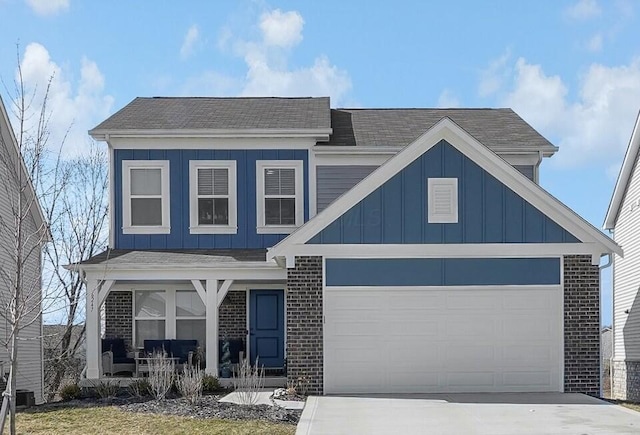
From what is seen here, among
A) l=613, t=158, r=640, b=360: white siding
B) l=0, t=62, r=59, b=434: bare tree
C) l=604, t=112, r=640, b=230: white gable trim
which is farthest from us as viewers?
l=613, t=158, r=640, b=360: white siding

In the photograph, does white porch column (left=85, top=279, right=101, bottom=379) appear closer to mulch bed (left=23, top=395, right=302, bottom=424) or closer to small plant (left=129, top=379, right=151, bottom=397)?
small plant (left=129, top=379, right=151, bottom=397)

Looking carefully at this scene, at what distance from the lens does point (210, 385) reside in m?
17.9

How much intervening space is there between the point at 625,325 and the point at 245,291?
36.7 feet

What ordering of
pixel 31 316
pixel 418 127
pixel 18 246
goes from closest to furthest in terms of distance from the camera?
pixel 18 246, pixel 31 316, pixel 418 127

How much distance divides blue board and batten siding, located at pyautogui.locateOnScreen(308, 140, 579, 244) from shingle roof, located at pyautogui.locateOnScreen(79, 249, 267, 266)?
323 cm

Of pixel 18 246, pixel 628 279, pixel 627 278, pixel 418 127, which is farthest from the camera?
pixel 627 278

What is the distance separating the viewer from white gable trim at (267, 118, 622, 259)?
55.6 ft

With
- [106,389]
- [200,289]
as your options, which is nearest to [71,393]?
[106,389]

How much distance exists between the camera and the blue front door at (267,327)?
21.1 metres

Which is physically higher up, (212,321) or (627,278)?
(627,278)

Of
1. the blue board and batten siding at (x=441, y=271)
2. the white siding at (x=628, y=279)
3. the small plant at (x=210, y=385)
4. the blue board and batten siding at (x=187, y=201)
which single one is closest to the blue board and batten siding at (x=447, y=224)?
the blue board and batten siding at (x=441, y=271)

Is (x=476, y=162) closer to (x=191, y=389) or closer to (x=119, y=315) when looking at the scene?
(x=191, y=389)

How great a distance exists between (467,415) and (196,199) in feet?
30.0

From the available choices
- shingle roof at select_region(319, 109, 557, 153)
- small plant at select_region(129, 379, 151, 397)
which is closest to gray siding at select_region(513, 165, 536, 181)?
shingle roof at select_region(319, 109, 557, 153)
